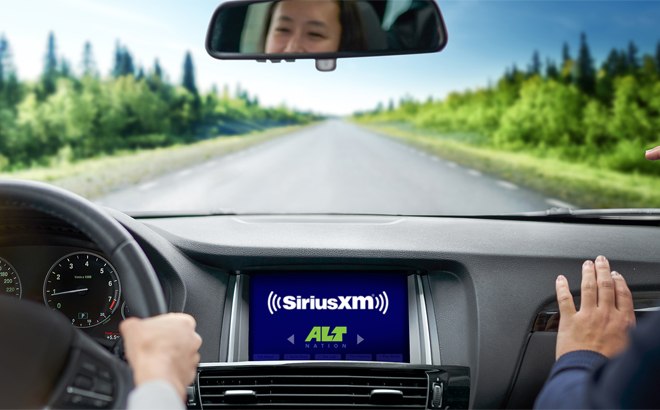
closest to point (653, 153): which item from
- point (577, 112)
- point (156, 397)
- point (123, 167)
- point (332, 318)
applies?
point (332, 318)

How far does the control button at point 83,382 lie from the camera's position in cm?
196

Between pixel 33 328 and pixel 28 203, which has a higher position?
pixel 28 203

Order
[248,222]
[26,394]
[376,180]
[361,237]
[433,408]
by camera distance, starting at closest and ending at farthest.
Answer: [26,394] < [433,408] < [361,237] < [248,222] < [376,180]

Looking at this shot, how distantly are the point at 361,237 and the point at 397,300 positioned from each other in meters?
0.36

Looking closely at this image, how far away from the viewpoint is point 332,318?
351cm

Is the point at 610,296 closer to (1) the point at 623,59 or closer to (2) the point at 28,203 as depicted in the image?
(2) the point at 28,203

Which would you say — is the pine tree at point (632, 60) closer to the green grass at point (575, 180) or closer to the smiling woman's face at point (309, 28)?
the green grass at point (575, 180)

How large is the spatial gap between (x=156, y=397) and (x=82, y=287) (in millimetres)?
1775

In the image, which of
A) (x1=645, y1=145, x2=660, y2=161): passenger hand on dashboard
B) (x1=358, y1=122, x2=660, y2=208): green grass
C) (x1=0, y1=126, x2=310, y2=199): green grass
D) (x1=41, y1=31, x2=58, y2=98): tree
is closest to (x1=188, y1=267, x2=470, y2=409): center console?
(x1=645, y1=145, x2=660, y2=161): passenger hand on dashboard

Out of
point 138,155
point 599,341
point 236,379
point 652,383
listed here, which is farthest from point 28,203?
point 138,155

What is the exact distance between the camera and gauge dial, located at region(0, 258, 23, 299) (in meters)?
3.33

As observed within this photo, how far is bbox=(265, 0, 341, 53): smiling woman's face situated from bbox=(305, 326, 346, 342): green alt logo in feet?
4.24

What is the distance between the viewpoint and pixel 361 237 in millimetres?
3662

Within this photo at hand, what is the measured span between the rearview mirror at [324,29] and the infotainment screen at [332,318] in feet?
3.55
